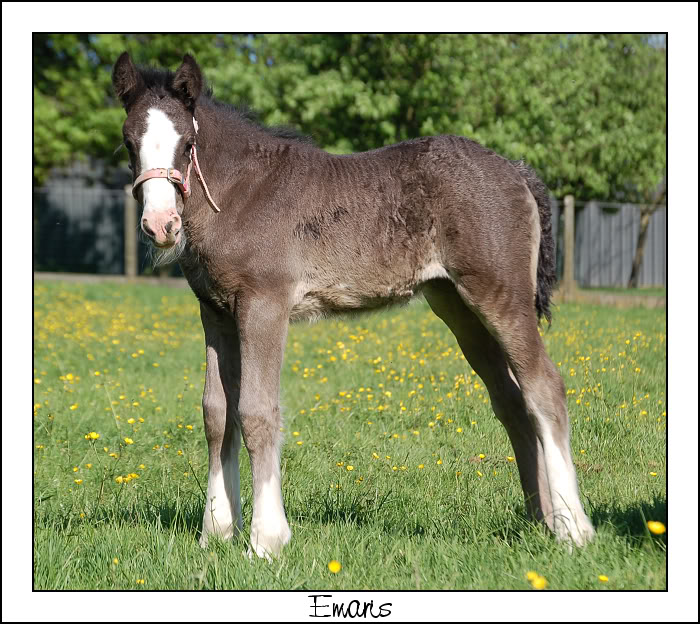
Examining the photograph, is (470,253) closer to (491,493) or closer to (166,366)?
(491,493)

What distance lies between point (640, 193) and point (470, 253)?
17.1 meters

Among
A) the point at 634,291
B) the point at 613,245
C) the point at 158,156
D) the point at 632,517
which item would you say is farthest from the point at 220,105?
the point at 613,245

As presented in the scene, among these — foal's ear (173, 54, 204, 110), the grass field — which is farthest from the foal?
the grass field

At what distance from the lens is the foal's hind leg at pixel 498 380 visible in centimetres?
462

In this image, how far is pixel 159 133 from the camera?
13.0 feet

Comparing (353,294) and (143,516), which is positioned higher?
(353,294)

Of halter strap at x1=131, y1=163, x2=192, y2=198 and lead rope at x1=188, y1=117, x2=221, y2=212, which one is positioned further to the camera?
lead rope at x1=188, y1=117, x2=221, y2=212

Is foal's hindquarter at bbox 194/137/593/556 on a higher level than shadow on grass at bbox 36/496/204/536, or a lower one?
higher

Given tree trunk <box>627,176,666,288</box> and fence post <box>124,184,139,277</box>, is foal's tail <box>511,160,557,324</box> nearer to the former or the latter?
tree trunk <box>627,176,666,288</box>

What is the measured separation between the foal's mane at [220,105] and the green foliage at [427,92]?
31.8 ft

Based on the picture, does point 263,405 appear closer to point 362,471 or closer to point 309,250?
point 309,250

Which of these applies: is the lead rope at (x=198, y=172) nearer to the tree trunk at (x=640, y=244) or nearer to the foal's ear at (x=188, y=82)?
the foal's ear at (x=188, y=82)

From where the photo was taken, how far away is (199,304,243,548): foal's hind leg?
4.50 m

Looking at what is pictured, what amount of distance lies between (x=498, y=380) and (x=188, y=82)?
235 cm
